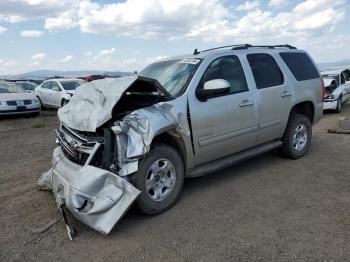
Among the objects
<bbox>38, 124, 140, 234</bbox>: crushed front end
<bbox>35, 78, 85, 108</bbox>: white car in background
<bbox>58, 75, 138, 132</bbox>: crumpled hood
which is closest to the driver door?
<bbox>58, 75, 138, 132</bbox>: crumpled hood

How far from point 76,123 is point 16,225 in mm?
1325

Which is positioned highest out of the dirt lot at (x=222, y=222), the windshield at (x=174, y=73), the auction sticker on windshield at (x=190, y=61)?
the auction sticker on windshield at (x=190, y=61)

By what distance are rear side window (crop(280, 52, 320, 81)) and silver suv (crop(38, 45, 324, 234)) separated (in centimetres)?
5

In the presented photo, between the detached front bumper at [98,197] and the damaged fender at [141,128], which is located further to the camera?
the damaged fender at [141,128]

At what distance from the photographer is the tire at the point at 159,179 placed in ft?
12.8

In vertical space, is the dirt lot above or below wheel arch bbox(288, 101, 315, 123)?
below

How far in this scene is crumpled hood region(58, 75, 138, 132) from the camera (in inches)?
158

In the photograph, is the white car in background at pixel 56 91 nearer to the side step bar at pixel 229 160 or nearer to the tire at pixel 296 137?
the tire at pixel 296 137

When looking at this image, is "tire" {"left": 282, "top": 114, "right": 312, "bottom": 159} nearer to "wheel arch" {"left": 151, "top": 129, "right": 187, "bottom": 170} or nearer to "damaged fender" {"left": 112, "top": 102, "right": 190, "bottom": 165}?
"wheel arch" {"left": 151, "top": 129, "right": 187, "bottom": 170}

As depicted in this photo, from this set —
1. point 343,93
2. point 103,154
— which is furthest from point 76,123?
point 343,93

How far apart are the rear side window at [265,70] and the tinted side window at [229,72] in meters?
0.28

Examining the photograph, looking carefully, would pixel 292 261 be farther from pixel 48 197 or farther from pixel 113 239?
pixel 48 197

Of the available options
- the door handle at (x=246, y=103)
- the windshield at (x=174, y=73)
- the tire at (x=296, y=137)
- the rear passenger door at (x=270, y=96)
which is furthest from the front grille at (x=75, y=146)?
the tire at (x=296, y=137)

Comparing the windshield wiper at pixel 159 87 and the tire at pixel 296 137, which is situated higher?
the windshield wiper at pixel 159 87
